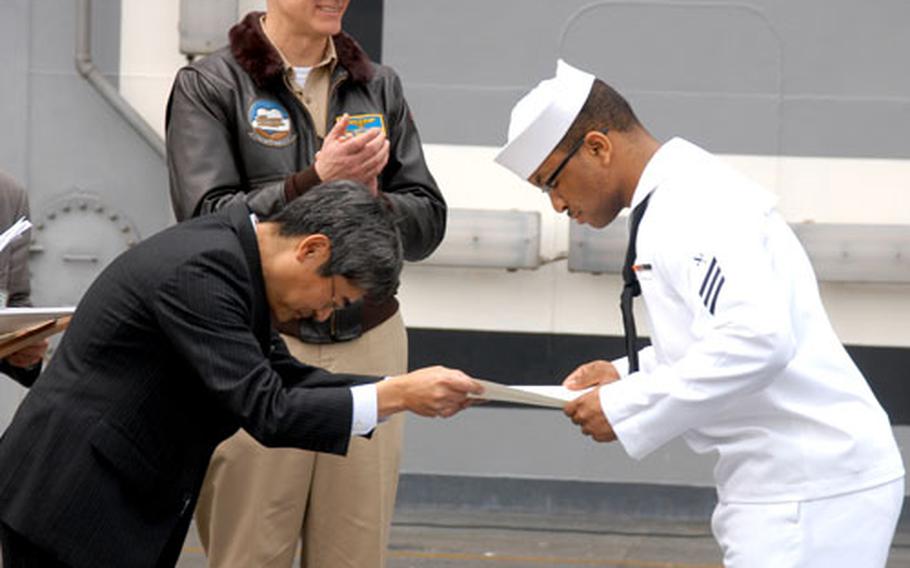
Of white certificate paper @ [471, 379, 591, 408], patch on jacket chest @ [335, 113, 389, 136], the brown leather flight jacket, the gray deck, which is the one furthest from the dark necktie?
the gray deck

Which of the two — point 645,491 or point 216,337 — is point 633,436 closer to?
point 216,337

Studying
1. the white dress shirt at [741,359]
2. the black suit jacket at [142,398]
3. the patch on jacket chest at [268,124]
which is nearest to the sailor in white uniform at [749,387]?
the white dress shirt at [741,359]

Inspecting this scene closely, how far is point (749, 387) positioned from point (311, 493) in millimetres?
1421

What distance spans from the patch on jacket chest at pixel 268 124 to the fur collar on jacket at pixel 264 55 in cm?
5

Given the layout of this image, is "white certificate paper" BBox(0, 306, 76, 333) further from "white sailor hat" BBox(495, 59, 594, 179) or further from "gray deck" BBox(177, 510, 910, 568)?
"gray deck" BBox(177, 510, 910, 568)

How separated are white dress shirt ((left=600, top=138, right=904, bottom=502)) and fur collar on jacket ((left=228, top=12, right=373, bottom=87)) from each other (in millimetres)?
1113

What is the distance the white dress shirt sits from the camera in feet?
11.1

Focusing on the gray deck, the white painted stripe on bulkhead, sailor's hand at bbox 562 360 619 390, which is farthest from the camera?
the white painted stripe on bulkhead

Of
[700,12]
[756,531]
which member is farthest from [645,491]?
[756,531]

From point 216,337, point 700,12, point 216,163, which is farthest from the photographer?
point 700,12

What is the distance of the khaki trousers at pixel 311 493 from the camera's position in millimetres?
4445

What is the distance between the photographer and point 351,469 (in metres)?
4.50

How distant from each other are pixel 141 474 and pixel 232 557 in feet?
3.25

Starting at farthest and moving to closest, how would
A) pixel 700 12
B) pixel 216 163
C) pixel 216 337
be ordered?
1. pixel 700 12
2. pixel 216 163
3. pixel 216 337
